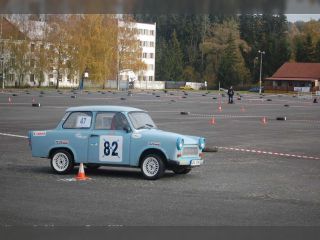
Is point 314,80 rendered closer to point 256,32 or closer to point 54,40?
point 256,32

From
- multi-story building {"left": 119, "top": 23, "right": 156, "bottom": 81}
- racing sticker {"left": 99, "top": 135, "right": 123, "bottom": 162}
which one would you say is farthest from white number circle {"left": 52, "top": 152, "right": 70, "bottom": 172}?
multi-story building {"left": 119, "top": 23, "right": 156, "bottom": 81}

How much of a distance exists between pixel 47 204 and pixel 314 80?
119472 millimetres

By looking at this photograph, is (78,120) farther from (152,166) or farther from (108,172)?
(152,166)

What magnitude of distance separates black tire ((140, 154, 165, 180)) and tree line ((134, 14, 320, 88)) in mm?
104139

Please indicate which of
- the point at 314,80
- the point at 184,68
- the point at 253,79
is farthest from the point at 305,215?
the point at 184,68

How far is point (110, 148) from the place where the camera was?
552 inches

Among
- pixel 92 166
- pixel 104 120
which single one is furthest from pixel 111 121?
pixel 92 166

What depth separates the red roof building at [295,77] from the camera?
125 metres

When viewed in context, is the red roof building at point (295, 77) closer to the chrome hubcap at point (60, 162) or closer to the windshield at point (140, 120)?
the windshield at point (140, 120)

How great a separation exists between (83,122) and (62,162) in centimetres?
104

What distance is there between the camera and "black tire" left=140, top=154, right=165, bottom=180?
13.5m

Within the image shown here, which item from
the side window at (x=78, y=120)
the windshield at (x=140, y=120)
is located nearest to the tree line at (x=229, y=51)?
the windshield at (x=140, y=120)

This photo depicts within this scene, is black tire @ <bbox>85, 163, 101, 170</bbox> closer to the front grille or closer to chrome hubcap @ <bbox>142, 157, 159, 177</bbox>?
chrome hubcap @ <bbox>142, 157, 159, 177</bbox>

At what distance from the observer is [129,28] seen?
105 meters
